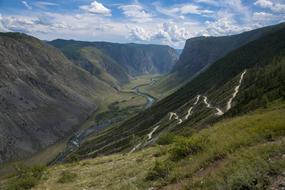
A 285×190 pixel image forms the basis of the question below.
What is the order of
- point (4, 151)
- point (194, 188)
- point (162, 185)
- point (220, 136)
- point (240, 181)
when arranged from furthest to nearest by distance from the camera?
point (4, 151), point (220, 136), point (162, 185), point (194, 188), point (240, 181)

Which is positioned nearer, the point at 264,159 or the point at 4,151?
the point at 264,159

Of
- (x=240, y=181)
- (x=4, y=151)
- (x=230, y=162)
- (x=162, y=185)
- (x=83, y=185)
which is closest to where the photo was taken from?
(x=240, y=181)

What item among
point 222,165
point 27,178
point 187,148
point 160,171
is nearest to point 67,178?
point 27,178

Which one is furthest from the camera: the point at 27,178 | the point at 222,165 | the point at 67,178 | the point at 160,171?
the point at 67,178

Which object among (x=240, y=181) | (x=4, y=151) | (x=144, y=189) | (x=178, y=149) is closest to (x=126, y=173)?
(x=178, y=149)

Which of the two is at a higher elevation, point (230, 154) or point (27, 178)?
point (230, 154)

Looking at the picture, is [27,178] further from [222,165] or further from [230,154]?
[222,165]

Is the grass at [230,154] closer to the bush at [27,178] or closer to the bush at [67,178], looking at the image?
the bush at [67,178]

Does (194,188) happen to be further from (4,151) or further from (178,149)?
(4,151)

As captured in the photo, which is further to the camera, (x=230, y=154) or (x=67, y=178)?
Answer: (x=67, y=178)
